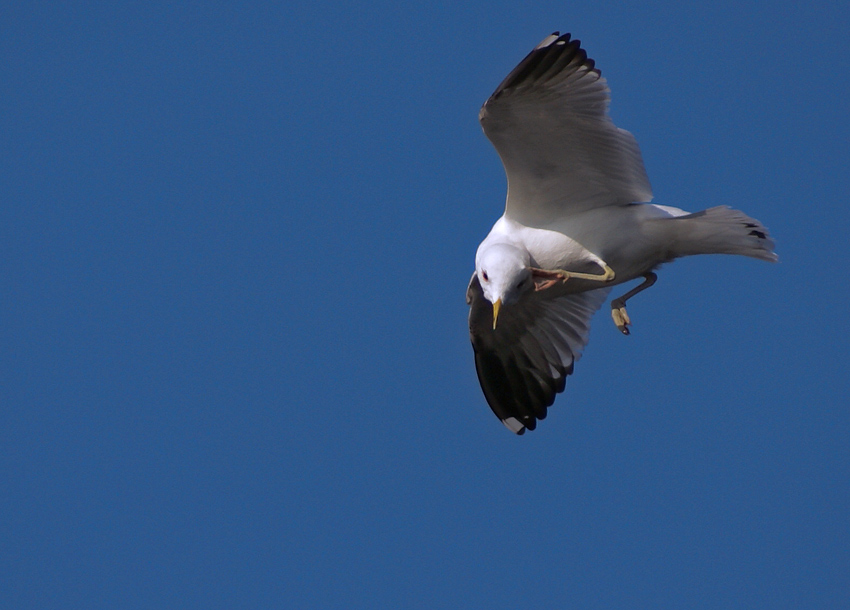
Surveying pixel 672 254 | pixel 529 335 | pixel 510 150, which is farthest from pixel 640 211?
pixel 529 335

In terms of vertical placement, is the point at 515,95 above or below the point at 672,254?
above

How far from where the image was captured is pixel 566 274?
7.60 m

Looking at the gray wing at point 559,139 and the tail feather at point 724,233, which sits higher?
the gray wing at point 559,139

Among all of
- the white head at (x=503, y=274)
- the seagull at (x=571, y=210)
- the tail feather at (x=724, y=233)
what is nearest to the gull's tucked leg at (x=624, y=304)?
the seagull at (x=571, y=210)

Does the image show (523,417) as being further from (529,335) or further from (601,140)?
(601,140)

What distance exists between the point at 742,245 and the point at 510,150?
1.61 meters

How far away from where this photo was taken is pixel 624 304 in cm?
836

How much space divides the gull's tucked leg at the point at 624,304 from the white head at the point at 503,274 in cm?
99

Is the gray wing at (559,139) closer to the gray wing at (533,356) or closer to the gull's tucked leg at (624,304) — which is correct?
the gull's tucked leg at (624,304)

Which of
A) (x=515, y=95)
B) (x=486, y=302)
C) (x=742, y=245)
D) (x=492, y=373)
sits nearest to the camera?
(x=515, y=95)

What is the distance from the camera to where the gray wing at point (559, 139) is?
7.25 m

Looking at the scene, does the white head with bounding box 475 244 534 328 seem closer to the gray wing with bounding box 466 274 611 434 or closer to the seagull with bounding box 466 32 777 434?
the seagull with bounding box 466 32 777 434

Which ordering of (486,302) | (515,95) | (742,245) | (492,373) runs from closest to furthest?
(515,95) → (742,245) → (486,302) → (492,373)

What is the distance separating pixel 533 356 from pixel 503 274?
6.39 feet
